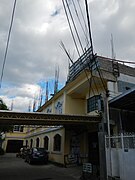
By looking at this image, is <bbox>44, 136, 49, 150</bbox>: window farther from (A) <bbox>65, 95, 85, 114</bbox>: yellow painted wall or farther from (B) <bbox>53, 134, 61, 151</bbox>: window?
(A) <bbox>65, 95, 85, 114</bbox>: yellow painted wall

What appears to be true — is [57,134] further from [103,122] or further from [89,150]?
[103,122]

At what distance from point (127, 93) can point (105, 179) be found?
4277 mm

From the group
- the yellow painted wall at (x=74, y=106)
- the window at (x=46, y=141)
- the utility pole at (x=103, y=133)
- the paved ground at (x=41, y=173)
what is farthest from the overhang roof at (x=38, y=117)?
the window at (x=46, y=141)

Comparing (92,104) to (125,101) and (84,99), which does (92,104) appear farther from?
(125,101)

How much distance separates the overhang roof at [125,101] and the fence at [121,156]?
194 cm

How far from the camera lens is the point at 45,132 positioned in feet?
68.7

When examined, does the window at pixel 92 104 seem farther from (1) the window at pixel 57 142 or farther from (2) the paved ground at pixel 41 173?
(1) the window at pixel 57 142

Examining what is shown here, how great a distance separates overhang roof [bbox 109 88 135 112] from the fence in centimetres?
194

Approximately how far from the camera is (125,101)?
10.2 m

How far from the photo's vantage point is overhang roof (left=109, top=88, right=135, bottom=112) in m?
9.16

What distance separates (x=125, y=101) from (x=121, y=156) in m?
3.18

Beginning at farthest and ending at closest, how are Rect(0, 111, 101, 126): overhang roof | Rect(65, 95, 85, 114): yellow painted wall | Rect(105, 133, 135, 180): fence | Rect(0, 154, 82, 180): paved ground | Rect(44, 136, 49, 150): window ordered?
Rect(44, 136, 49, 150): window
Rect(65, 95, 85, 114): yellow painted wall
Rect(0, 154, 82, 180): paved ground
Rect(0, 111, 101, 126): overhang roof
Rect(105, 133, 135, 180): fence

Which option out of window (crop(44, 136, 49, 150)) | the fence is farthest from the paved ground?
window (crop(44, 136, 49, 150))

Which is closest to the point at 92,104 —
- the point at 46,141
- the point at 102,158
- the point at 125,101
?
the point at 125,101
